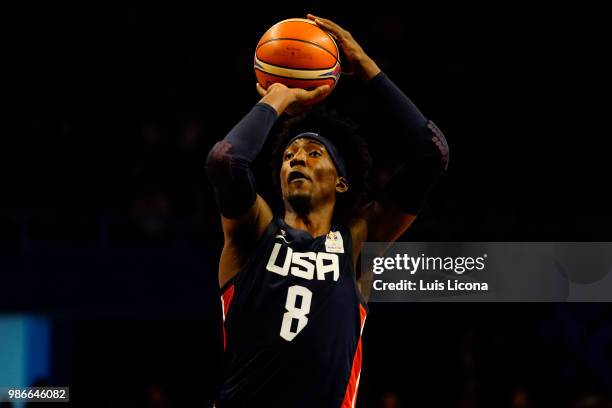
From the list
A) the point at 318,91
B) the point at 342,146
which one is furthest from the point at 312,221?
the point at 342,146

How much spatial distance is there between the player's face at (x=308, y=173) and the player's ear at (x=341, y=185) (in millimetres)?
14

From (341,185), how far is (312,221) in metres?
0.27

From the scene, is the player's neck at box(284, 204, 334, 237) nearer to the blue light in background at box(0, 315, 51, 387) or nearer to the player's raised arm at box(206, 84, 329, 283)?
the player's raised arm at box(206, 84, 329, 283)

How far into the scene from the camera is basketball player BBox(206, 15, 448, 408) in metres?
3.40

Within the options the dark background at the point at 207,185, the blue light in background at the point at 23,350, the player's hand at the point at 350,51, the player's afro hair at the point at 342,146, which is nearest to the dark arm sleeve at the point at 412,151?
the player's hand at the point at 350,51

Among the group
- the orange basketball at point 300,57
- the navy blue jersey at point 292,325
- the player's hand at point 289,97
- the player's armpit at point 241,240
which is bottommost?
the navy blue jersey at point 292,325

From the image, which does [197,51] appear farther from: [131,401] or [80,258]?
[131,401]

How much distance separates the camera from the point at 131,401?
8719 mm

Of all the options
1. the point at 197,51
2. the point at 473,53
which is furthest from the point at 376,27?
the point at 197,51

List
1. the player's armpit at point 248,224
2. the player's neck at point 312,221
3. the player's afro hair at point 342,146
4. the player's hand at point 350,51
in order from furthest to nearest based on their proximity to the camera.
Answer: the player's afro hair at point 342,146, the player's hand at point 350,51, the player's neck at point 312,221, the player's armpit at point 248,224

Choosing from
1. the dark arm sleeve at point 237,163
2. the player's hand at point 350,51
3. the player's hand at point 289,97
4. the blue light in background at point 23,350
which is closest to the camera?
the dark arm sleeve at point 237,163

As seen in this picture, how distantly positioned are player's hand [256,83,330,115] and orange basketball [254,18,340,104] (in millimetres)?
49

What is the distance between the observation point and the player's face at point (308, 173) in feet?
12.3

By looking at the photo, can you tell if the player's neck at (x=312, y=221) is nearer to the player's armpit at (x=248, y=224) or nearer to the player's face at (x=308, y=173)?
the player's face at (x=308, y=173)
